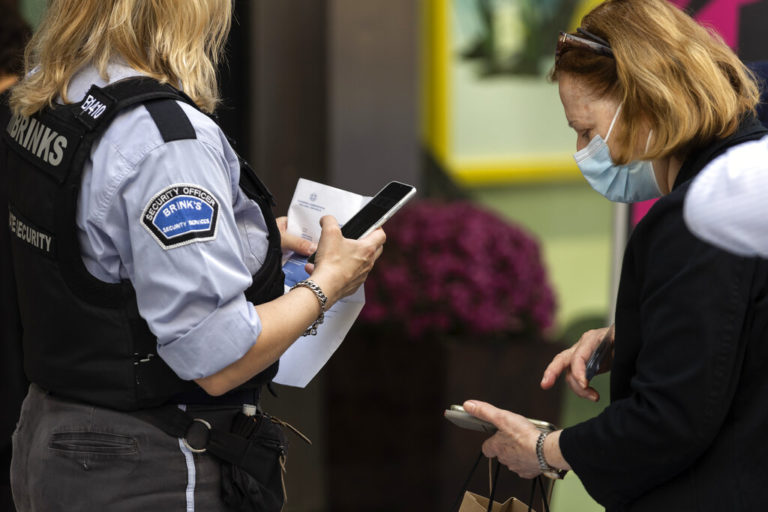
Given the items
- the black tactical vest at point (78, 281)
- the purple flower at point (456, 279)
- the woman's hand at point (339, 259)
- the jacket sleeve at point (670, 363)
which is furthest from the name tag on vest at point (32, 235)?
the purple flower at point (456, 279)

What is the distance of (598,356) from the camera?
6.60 ft

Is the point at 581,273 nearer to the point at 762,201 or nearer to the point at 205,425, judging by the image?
the point at 205,425

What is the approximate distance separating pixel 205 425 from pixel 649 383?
73 centimetres

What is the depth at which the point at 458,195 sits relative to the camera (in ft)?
15.7

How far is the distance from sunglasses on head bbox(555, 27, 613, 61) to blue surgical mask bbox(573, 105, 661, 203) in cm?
15

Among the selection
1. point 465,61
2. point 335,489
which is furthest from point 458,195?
point 335,489

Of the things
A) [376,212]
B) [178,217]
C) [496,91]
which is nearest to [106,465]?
[178,217]

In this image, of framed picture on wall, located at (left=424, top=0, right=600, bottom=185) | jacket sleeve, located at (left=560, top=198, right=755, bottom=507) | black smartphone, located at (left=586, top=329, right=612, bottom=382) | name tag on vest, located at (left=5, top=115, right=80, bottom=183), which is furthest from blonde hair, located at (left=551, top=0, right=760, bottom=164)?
framed picture on wall, located at (left=424, top=0, right=600, bottom=185)

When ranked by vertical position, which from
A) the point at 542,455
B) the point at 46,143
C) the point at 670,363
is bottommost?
the point at 542,455

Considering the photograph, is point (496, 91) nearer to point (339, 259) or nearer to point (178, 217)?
point (339, 259)

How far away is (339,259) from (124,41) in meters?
0.52

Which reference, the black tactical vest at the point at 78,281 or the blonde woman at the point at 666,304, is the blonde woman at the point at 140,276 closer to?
the black tactical vest at the point at 78,281

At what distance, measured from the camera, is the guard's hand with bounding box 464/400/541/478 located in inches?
70.7

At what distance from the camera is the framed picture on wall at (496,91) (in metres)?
4.66
